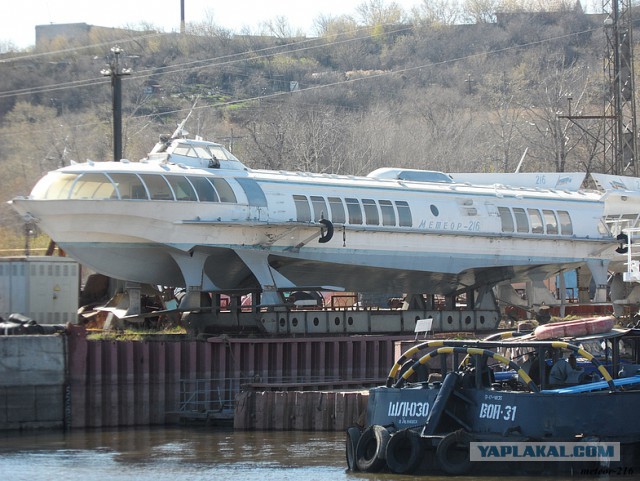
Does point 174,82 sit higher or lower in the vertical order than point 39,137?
higher

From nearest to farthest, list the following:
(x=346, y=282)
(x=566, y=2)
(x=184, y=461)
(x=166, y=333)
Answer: (x=184, y=461) < (x=166, y=333) < (x=346, y=282) < (x=566, y=2)

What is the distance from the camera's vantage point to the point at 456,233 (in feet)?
140

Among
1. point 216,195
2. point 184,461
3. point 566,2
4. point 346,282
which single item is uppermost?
point 566,2

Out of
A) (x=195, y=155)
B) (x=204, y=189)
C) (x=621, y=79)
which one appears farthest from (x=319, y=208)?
(x=621, y=79)

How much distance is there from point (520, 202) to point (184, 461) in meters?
19.6

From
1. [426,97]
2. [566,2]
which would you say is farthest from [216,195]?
[566,2]

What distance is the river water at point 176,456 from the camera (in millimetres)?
26609

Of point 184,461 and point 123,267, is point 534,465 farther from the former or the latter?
point 123,267

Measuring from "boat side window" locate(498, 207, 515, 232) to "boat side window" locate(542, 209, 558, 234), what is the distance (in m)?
1.51

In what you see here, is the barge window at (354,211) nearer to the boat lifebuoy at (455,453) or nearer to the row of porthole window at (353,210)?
the row of porthole window at (353,210)

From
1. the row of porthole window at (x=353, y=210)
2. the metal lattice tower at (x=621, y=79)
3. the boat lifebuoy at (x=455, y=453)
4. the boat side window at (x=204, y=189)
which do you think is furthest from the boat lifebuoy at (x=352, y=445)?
the metal lattice tower at (x=621, y=79)

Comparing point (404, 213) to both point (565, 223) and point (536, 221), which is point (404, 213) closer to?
point (536, 221)

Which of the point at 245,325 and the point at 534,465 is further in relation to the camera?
the point at 245,325

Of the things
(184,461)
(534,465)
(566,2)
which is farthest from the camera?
(566,2)
